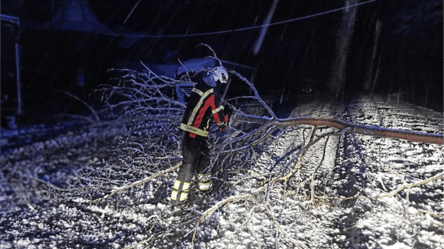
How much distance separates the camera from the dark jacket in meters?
2.94

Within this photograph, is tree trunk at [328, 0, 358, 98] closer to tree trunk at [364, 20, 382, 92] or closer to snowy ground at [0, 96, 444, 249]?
tree trunk at [364, 20, 382, 92]

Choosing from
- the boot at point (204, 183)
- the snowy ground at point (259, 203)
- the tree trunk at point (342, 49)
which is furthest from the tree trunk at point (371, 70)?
the boot at point (204, 183)

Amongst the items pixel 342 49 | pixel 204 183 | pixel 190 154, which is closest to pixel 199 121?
pixel 190 154

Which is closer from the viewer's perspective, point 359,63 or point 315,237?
point 315,237

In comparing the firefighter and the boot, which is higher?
the firefighter

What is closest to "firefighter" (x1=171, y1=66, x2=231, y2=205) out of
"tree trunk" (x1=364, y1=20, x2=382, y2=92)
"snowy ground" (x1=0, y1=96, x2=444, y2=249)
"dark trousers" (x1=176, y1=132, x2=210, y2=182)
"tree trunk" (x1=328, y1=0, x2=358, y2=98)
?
"dark trousers" (x1=176, y1=132, x2=210, y2=182)

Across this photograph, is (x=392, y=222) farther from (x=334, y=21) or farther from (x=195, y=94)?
(x=334, y=21)

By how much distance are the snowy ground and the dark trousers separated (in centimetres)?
39

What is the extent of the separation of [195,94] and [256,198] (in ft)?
4.53

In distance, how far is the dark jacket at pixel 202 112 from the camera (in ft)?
9.65

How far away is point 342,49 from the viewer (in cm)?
646

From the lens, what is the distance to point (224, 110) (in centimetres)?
320

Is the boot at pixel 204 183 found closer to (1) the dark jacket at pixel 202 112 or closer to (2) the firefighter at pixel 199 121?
(2) the firefighter at pixel 199 121

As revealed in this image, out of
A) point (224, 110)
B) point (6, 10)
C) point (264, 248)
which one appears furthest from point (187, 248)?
point (6, 10)
